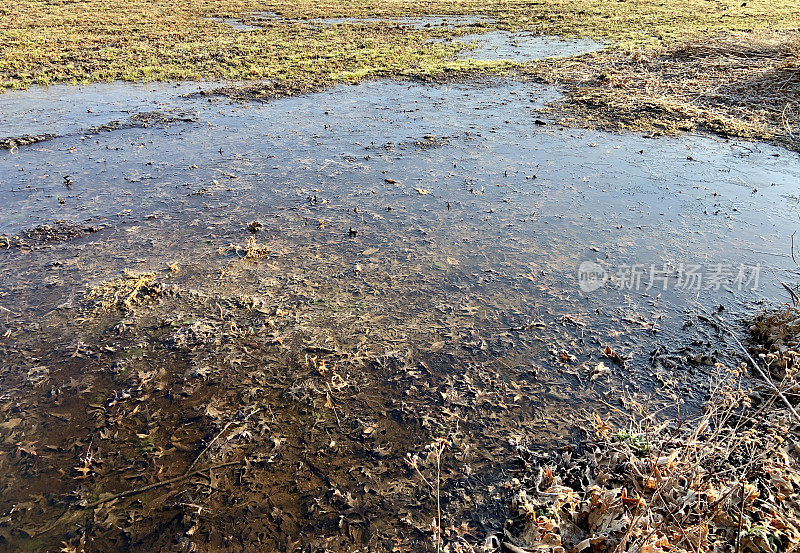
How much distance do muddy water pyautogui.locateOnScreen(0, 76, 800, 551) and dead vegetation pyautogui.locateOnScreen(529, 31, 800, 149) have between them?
128 centimetres

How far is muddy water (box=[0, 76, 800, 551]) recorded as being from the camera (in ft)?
10.1

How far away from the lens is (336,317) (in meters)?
4.58

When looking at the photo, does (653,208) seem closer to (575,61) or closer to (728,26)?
(575,61)

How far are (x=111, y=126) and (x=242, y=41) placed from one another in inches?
371

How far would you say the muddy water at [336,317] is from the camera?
10.1 feet

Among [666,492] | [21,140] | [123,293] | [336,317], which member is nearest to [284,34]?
[21,140]

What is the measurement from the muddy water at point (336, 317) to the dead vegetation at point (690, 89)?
1.28 metres

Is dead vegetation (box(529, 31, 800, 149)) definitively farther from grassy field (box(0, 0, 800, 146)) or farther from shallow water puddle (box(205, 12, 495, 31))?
shallow water puddle (box(205, 12, 495, 31))

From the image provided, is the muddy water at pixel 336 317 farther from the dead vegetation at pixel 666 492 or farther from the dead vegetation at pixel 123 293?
the dead vegetation at pixel 666 492

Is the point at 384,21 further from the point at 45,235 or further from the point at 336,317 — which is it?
the point at 336,317

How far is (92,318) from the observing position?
4.45 m

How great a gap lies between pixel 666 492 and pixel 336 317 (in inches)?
120

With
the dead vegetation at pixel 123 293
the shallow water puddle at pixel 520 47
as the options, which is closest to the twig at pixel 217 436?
the dead vegetation at pixel 123 293

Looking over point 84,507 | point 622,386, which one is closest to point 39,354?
point 84,507
